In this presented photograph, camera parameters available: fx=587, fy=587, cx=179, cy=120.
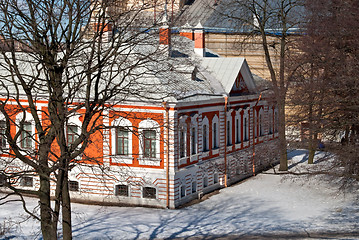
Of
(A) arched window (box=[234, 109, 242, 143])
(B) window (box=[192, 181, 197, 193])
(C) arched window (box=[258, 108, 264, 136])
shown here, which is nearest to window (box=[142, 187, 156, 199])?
(B) window (box=[192, 181, 197, 193])

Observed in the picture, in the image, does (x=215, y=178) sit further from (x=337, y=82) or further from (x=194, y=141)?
(x=337, y=82)

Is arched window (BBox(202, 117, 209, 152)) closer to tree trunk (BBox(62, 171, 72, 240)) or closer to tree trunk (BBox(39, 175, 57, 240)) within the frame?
tree trunk (BBox(62, 171, 72, 240))

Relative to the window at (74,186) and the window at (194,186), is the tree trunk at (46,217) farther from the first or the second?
the window at (194,186)

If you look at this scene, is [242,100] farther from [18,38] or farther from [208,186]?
[18,38]

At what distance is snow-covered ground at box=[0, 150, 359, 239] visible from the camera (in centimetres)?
2212

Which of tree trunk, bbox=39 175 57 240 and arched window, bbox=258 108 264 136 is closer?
tree trunk, bbox=39 175 57 240

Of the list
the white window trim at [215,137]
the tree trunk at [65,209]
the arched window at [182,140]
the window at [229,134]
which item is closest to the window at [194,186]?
the arched window at [182,140]

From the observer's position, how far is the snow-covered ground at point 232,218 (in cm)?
2212

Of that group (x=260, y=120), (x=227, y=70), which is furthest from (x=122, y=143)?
Result: (x=260, y=120)

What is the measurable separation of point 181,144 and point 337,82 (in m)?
8.92

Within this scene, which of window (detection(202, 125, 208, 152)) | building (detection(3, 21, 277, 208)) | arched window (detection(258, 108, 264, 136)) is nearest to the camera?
building (detection(3, 21, 277, 208))

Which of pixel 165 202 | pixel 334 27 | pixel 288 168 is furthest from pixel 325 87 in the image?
pixel 288 168

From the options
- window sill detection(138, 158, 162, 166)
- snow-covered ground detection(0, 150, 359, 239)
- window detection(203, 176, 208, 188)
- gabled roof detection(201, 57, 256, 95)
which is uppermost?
gabled roof detection(201, 57, 256, 95)

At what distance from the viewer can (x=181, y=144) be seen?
26.8 m
